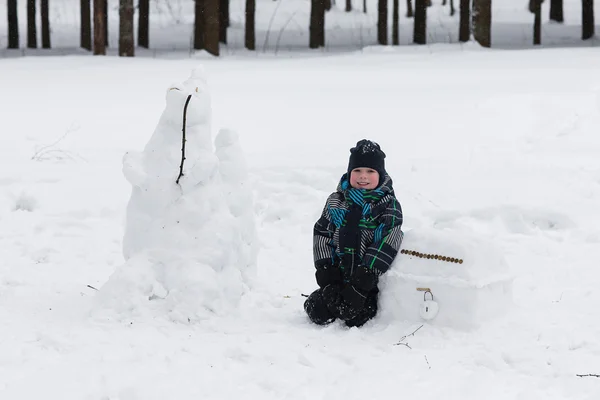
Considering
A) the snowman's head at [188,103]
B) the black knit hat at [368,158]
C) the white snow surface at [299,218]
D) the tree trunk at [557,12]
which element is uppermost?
the tree trunk at [557,12]

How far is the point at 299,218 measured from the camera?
Result: 26.8ft

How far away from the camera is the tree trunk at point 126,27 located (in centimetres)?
1695

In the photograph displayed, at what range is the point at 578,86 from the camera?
37.7ft

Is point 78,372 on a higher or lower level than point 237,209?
lower

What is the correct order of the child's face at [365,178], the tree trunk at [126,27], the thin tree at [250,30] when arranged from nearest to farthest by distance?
the child's face at [365,178]
the tree trunk at [126,27]
the thin tree at [250,30]

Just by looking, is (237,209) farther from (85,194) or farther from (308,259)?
(85,194)

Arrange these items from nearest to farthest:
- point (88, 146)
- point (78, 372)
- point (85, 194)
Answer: point (78, 372) < point (85, 194) < point (88, 146)

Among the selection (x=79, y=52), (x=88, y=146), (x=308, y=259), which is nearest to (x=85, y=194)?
(x=88, y=146)

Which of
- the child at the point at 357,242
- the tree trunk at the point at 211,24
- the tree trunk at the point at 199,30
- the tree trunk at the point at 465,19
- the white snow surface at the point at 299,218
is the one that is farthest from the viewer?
the tree trunk at the point at 199,30

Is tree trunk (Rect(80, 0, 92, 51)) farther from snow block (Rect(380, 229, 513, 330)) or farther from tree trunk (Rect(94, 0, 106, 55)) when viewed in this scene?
snow block (Rect(380, 229, 513, 330))

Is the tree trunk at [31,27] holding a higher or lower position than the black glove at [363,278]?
higher

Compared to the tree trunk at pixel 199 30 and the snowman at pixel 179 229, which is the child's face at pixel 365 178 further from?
the tree trunk at pixel 199 30

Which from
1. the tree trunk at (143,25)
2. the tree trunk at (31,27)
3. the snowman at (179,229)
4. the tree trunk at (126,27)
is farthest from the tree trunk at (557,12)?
the snowman at (179,229)

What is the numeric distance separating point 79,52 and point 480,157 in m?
17.0
